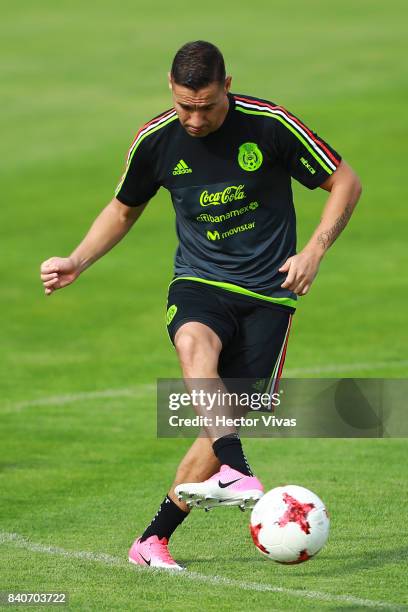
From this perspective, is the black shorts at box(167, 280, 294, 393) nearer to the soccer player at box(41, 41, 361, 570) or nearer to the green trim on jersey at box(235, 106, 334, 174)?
the soccer player at box(41, 41, 361, 570)

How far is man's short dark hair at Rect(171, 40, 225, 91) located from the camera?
22.3 ft

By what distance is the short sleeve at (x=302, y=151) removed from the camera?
287 inches

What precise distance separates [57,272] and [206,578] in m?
1.87

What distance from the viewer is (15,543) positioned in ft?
26.7

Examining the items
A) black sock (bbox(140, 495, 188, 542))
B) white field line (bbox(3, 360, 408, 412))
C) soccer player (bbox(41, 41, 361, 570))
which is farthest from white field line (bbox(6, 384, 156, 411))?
soccer player (bbox(41, 41, 361, 570))

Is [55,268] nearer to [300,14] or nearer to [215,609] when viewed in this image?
[215,609]

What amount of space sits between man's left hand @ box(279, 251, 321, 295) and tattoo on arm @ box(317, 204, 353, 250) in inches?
7.6

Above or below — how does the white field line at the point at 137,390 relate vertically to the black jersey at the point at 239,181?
below

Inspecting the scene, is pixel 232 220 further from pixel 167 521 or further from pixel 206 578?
pixel 206 578

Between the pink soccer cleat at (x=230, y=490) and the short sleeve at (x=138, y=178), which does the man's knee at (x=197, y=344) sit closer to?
the pink soccer cleat at (x=230, y=490)

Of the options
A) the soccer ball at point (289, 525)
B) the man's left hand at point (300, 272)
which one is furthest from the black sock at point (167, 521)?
the man's left hand at point (300, 272)

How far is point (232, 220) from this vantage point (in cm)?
739

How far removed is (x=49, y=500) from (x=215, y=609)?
326 centimetres

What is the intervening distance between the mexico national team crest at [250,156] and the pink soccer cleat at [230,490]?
5.75 ft
